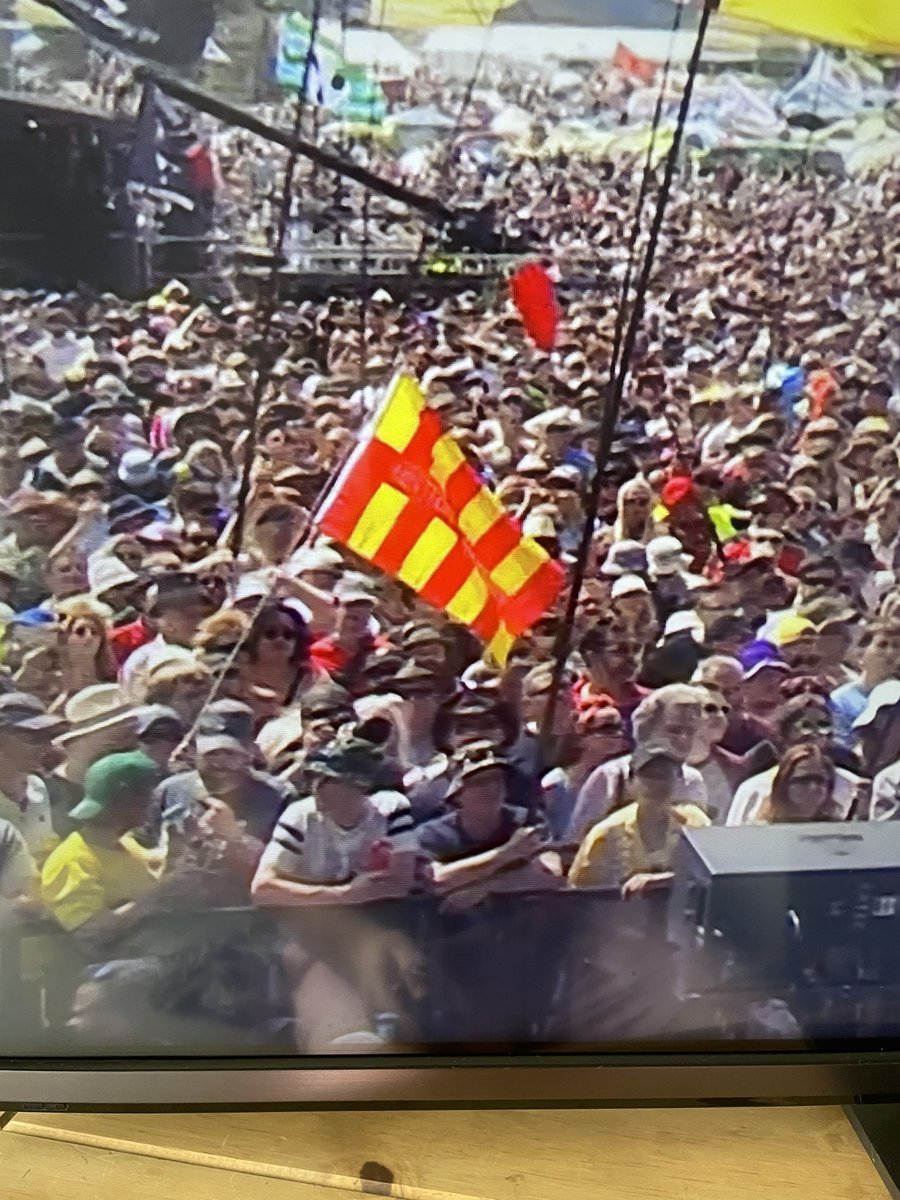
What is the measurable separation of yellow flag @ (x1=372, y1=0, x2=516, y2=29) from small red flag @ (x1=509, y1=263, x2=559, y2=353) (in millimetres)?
143

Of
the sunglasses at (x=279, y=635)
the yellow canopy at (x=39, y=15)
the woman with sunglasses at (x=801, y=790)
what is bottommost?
the woman with sunglasses at (x=801, y=790)

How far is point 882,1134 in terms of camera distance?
0.88 meters

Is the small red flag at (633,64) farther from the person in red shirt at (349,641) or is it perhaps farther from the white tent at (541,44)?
the person in red shirt at (349,641)

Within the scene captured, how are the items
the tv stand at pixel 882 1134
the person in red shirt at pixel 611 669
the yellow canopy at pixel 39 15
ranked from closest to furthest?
the yellow canopy at pixel 39 15
the person in red shirt at pixel 611 669
the tv stand at pixel 882 1134

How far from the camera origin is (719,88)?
675mm

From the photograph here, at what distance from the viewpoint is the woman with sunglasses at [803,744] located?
78cm

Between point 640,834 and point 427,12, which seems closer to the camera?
point 427,12

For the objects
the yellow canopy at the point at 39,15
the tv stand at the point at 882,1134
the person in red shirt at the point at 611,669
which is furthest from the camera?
the tv stand at the point at 882,1134

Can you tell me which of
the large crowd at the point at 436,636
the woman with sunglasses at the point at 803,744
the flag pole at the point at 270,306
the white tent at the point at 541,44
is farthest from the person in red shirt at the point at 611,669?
the white tent at the point at 541,44

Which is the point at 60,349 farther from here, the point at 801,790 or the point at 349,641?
the point at 801,790

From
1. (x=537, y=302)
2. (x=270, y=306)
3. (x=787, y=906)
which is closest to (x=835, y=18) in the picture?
(x=537, y=302)

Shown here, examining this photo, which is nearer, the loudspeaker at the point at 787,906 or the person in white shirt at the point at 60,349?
the person in white shirt at the point at 60,349

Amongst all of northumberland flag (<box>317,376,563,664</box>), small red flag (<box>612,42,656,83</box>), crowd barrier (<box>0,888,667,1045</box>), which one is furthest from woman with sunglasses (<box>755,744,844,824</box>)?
small red flag (<box>612,42,656,83</box>)

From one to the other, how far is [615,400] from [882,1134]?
61 centimetres
